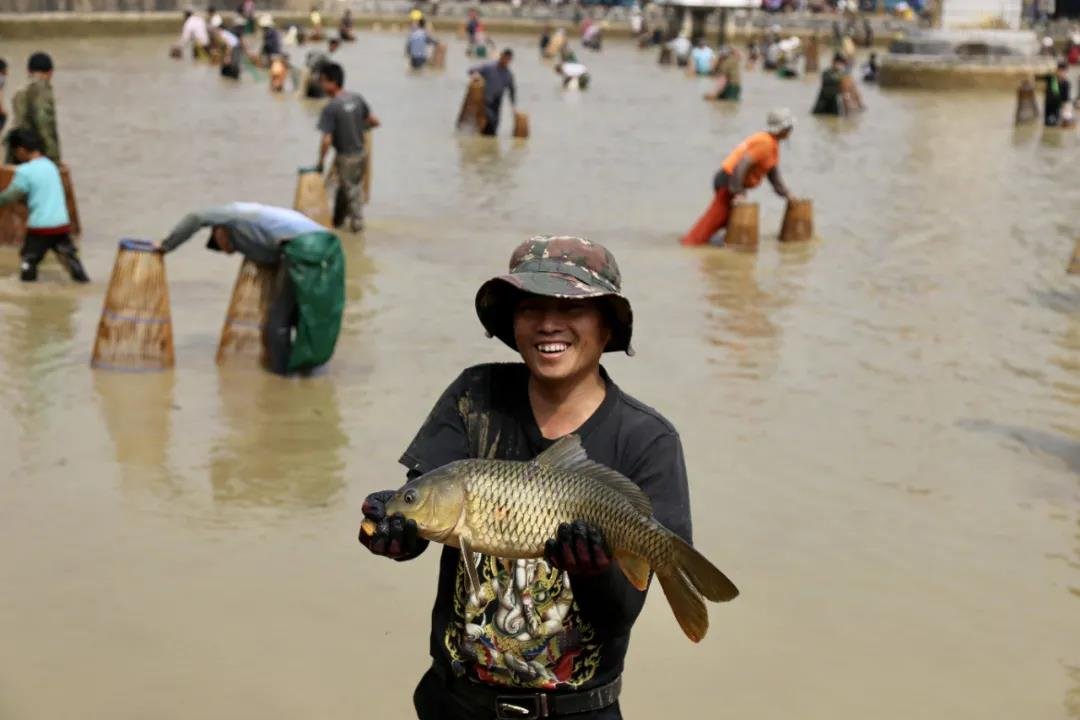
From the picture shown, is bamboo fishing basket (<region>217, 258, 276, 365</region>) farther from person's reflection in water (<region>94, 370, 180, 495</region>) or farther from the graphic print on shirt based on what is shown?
the graphic print on shirt

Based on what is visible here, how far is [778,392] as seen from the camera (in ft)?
32.7

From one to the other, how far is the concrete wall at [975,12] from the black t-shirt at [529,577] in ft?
122

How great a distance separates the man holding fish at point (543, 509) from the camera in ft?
9.08

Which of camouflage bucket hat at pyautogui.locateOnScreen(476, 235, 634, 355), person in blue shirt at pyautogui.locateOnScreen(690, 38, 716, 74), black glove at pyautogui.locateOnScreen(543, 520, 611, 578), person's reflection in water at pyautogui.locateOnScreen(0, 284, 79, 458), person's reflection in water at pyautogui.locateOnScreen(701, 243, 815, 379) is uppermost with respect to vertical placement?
camouflage bucket hat at pyautogui.locateOnScreen(476, 235, 634, 355)

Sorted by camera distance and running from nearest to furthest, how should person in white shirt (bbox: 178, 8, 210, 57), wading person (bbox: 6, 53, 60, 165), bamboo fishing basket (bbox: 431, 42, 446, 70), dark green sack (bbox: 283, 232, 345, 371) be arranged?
1. dark green sack (bbox: 283, 232, 345, 371)
2. wading person (bbox: 6, 53, 60, 165)
3. person in white shirt (bbox: 178, 8, 210, 57)
4. bamboo fishing basket (bbox: 431, 42, 446, 70)

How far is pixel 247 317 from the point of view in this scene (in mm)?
9859

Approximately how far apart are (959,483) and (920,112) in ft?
81.2

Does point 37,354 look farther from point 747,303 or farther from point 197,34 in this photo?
point 197,34

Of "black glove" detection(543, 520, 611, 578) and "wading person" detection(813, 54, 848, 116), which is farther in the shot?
"wading person" detection(813, 54, 848, 116)

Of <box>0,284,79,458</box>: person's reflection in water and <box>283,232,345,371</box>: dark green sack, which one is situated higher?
<box>283,232,345,371</box>: dark green sack

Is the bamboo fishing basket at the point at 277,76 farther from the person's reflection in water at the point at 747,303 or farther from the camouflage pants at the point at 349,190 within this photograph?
the person's reflection in water at the point at 747,303

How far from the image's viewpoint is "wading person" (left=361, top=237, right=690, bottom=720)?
296 centimetres

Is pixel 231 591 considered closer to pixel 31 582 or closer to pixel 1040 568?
pixel 31 582

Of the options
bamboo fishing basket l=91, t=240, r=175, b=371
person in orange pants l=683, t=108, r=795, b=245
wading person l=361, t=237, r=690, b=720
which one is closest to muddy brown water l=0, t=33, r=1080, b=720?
bamboo fishing basket l=91, t=240, r=175, b=371
